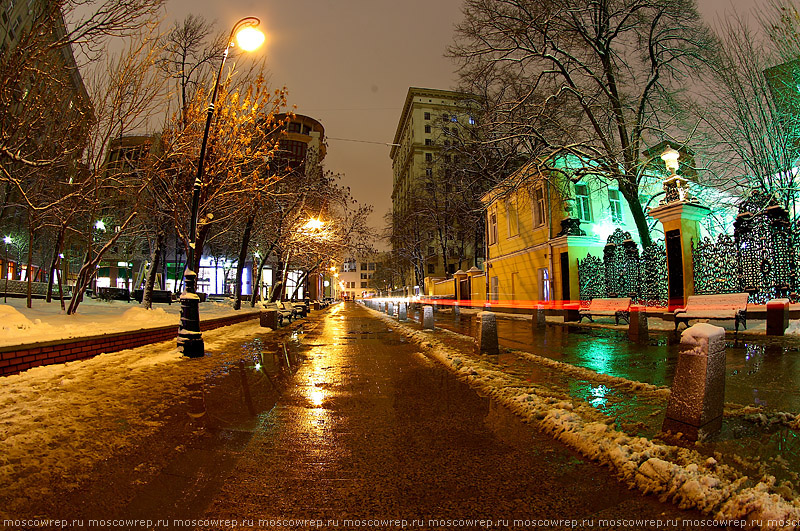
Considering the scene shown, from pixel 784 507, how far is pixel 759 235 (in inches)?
509

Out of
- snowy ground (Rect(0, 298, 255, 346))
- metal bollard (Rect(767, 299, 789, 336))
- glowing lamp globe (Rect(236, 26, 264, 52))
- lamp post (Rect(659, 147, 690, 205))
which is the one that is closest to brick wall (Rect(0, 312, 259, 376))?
snowy ground (Rect(0, 298, 255, 346))

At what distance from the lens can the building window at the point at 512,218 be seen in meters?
29.9

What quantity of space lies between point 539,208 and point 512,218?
4033 mm

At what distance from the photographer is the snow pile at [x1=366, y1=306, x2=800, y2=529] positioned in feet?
7.68

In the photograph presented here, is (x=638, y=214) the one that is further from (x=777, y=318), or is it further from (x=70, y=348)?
(x=70, y=348)

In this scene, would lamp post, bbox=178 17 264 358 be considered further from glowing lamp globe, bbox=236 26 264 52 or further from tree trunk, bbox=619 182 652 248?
tree trunk, bbox=619 182 652 248

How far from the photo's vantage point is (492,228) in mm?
35469

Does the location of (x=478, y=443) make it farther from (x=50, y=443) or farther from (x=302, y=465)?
(x=50, y=443)

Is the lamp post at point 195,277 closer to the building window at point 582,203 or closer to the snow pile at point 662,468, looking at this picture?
the snow pile at point 662,468

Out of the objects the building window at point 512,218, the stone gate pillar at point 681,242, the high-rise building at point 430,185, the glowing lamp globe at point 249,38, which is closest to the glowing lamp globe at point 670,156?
the stone gate pillar at point 681,242

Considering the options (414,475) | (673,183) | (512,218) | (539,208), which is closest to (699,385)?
(414,475)

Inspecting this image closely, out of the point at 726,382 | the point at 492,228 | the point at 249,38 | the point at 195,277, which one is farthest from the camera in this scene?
the point at 492,228

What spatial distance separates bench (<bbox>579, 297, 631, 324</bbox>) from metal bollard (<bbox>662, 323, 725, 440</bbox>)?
1236cm

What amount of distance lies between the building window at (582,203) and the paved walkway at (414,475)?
22.8 meters
